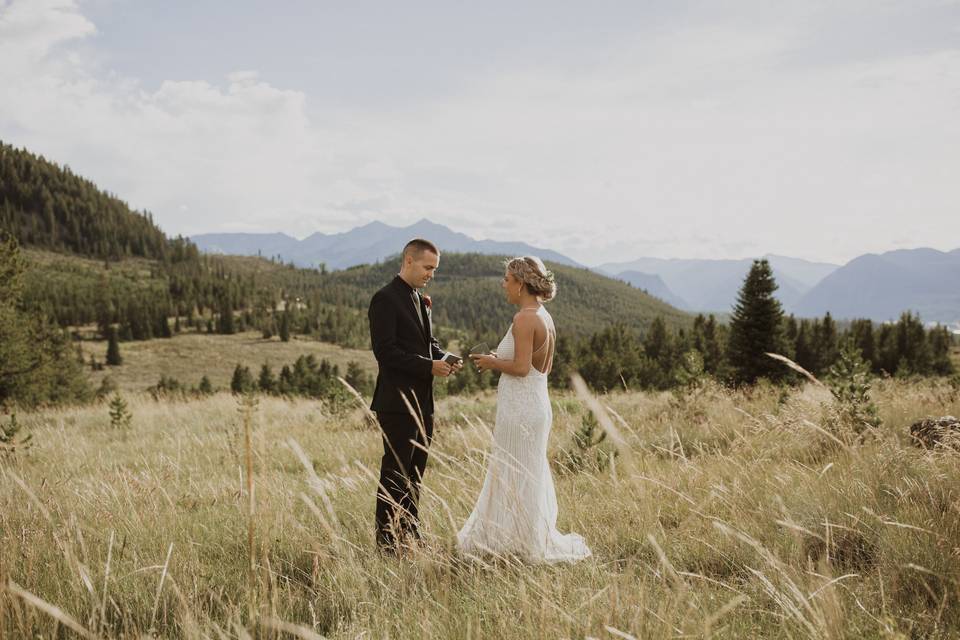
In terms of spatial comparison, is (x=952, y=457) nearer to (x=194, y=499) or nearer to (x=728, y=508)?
(x=728, y=508)

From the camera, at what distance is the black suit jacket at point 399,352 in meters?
4.21

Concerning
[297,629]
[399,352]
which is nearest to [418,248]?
[399,352]

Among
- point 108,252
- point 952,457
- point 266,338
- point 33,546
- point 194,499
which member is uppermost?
point 108,252

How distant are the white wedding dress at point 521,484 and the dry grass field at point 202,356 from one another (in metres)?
83.1

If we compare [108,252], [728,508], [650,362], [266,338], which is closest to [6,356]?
[728,508]

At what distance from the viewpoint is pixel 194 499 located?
4.62 m

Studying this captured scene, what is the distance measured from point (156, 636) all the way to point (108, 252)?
218 meters

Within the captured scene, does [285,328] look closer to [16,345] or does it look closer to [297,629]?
[16,345]

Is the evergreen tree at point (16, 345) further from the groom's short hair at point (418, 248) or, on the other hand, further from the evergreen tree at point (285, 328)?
the evergreen tree at point (285, 328)

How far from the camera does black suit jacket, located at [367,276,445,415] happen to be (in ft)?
13.8

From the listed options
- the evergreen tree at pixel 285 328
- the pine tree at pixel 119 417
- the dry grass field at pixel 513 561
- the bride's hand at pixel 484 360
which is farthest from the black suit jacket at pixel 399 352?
the evergreen tree at pixel 285 328

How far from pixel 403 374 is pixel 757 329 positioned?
34955mm

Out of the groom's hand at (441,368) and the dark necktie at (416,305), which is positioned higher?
the dark necktie at (416,305)

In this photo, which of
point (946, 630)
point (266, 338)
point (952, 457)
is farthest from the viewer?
point (266, 338)
